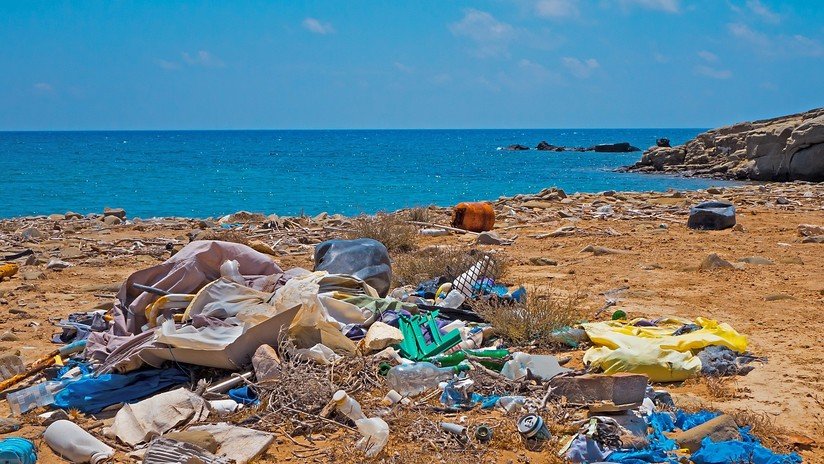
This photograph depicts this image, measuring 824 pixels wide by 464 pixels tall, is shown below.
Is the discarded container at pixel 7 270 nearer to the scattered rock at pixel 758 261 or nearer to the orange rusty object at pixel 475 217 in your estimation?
the orange rusty object at pixel 475 217

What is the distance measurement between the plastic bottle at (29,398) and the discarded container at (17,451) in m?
0.65

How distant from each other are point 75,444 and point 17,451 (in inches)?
10.4

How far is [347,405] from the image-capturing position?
4.16 m

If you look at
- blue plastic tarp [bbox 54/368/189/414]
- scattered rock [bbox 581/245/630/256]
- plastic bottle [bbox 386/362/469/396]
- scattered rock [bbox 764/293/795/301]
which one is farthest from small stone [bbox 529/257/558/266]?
blue plastic tarp [bbox 54/368/189/414]

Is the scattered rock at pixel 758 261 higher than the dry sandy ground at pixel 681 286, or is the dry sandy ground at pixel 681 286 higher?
the scattered rock at pixel 758 261

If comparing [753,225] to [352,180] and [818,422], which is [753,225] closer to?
[818,422]

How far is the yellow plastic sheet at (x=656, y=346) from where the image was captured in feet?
16.0

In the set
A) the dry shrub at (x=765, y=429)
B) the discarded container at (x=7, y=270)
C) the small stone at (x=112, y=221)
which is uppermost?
the dry shrub at (x=765, y=429)

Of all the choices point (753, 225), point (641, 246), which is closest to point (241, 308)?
point (641, 246)

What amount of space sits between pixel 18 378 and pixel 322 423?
2.16 meters

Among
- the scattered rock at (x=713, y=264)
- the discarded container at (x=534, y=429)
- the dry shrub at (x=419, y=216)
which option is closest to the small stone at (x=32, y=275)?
the dry shrub at (x=419, y=216)

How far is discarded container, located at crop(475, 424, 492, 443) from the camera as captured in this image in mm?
3930

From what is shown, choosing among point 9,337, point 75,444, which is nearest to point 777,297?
point 75,444

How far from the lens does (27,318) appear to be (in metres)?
6.75
